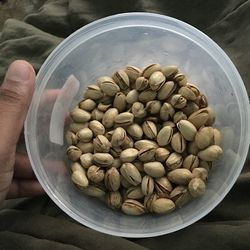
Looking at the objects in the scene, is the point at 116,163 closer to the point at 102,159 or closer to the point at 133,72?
the point at 102,159

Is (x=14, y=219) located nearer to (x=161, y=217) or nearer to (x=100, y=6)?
(x=161, y=217)

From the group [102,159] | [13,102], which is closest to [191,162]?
A: [102,159]

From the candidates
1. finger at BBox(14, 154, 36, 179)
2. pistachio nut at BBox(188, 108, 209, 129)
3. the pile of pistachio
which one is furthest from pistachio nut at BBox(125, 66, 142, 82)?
finger at BBox(14, 154, 36, 179)

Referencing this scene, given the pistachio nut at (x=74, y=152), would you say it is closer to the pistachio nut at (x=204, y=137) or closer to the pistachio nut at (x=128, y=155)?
the pistachio nut at (x=128, y=155)

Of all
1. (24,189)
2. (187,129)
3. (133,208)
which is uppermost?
(187,129)

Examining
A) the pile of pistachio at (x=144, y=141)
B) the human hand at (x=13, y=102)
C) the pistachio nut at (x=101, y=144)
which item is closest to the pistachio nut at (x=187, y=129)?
the pile of pistachio at (x=144, y=141)

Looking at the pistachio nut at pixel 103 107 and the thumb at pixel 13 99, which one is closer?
the thumb at pixel 13 99

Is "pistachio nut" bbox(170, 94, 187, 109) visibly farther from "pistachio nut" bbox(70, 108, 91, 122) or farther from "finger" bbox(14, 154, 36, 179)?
"finger" bbox(14, 154, 36, 179)
